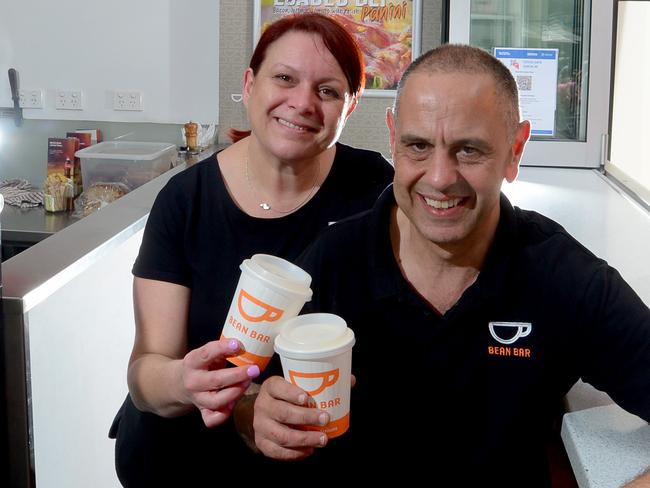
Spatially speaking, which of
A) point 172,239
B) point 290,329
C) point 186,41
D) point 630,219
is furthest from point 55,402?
point 186,41

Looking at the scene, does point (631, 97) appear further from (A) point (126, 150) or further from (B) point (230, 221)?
(B) point (230, 221)

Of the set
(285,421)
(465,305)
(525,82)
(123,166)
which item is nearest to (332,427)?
(285,421)

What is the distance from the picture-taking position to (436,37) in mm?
3742

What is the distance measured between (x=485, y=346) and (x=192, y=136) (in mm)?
2577

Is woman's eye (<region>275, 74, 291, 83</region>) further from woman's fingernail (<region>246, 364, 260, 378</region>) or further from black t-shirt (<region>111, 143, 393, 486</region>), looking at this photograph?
woman's fingernail (<region>246, 364, 260, 378</region>)

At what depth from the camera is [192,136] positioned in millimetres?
3621

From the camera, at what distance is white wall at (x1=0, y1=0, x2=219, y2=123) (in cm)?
382

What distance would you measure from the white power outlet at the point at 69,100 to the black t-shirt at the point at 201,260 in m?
2.36

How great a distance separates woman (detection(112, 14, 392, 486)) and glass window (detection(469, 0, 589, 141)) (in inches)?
77.7

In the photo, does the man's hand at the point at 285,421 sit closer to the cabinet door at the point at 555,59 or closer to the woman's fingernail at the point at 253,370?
the woman's fingernail at the point at 253,370

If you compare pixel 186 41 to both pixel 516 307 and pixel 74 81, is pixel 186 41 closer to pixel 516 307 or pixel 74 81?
pixel 74 81

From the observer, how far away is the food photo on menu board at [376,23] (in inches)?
146

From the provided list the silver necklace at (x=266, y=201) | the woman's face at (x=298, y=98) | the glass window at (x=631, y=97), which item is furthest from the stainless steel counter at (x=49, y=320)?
the glass window at (x=631, y=97)

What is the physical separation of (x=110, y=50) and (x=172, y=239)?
2482 millimetres
